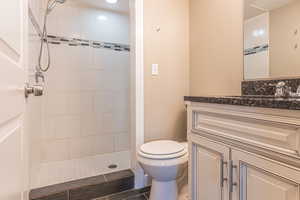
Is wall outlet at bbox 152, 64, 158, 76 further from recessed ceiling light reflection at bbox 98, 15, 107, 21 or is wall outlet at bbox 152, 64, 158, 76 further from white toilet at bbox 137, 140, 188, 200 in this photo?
recessed ceiling light reflection at bbox 98, 15, 107, 21

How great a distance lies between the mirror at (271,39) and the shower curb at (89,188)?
1.38 meters

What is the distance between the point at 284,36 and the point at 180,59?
3.10ft

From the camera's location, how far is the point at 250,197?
777 mm

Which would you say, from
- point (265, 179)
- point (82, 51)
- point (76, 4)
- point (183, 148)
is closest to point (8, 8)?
point (265, 179)

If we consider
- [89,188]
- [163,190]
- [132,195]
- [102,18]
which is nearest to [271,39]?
[163,190]

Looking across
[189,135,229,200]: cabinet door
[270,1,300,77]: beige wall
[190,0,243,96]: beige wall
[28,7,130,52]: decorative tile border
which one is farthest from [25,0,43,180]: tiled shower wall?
[270,1,300,77]: beige wall

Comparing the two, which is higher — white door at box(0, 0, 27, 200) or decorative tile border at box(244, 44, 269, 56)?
decorative tile border at box(244, 44, 269, 56)

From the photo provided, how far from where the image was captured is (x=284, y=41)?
4.09 ft

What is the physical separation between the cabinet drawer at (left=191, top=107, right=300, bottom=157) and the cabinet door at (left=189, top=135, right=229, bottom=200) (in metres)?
0.08

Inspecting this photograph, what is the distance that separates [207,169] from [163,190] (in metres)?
0.61

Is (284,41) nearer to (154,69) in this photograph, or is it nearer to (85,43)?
(154,69)

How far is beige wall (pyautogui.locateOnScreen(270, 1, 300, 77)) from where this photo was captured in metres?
1.18

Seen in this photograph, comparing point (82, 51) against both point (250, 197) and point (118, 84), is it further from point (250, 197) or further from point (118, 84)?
point (250, 197)

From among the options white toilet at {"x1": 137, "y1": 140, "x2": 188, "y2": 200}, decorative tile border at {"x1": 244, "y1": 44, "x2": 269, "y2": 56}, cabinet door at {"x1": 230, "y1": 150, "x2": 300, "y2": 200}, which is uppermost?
decorative tile border at {"x1": 244, "y1": 44, "x2": 269, "y2": 56}
